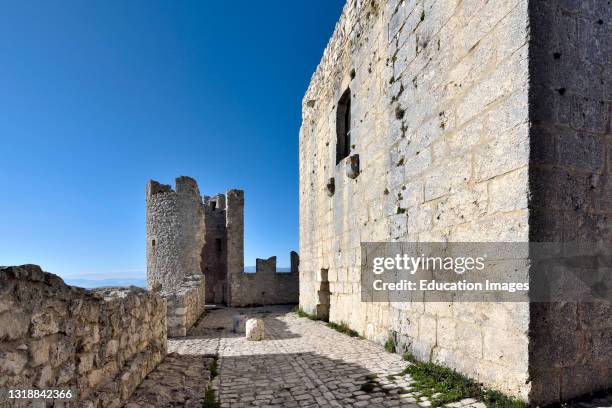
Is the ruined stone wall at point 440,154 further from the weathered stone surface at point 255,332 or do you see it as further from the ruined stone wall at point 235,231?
the ruined stone wall at point 235,231

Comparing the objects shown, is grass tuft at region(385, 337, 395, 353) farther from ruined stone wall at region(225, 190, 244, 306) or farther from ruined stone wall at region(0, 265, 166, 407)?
ruined stone wall at region(225, 190, 244, 306)

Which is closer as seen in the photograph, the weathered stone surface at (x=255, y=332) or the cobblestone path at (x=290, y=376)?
the cobblestone path at (x=290, y=376)

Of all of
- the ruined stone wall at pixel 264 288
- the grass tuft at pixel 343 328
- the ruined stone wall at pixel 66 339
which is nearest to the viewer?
the ruined stone wall at pixel 66 339

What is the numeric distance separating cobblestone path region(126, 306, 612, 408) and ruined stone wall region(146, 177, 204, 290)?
964 cm

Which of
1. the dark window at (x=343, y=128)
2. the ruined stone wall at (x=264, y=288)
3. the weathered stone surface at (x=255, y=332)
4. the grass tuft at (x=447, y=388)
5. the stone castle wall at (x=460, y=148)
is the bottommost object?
the ruined stone wall at (x=264, y=288)

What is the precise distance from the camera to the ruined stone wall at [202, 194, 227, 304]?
21656 mm

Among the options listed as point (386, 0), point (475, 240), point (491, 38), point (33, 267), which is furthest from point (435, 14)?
point (33, 267)

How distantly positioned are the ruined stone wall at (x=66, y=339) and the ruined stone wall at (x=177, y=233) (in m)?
12.6

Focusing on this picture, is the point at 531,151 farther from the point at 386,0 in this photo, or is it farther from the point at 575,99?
the point at 386,0

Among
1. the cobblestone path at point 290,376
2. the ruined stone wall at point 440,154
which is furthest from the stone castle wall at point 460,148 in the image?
the cobblestone path at point 290,376

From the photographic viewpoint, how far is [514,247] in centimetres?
308

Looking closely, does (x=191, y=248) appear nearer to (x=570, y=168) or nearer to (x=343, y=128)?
(x=343, y=128)

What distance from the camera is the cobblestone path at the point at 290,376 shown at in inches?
138

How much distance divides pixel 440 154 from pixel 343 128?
4667 mm
